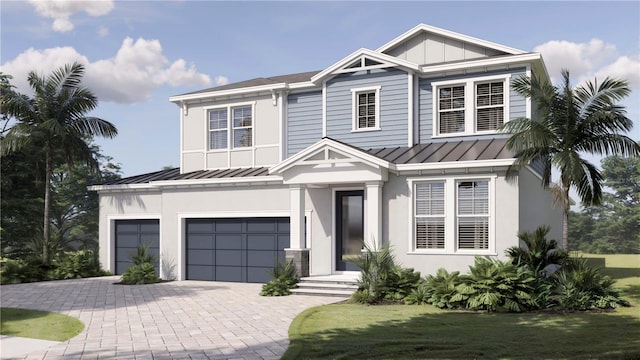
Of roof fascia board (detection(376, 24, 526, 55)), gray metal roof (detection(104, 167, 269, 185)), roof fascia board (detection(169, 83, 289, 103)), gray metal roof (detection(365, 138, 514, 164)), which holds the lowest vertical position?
gray metal roof (detection(104, 167, 269, 185))

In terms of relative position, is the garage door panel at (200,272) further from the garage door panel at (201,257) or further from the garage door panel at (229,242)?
the garage door panel at (229,242)

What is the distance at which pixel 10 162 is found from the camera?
28.5 metres

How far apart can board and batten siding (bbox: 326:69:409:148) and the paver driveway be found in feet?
19.6

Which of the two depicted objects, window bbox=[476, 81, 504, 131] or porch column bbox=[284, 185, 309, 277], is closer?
porch column bbox=[284, 185, 309, 277]

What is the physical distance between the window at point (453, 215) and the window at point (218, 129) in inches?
348

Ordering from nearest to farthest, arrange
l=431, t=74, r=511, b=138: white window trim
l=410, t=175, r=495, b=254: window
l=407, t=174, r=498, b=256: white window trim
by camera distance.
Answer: l=407, t=174, r=498, b=256: white window trim, l=410, t=175, r=495, b=254: window, l=431, t=74, r=511, b=138: white window trim

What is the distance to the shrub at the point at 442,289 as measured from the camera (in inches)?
552

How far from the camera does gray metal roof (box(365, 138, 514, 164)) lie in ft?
54.0

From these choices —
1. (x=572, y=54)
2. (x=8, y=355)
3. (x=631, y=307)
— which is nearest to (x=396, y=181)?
(x=631, y=307)

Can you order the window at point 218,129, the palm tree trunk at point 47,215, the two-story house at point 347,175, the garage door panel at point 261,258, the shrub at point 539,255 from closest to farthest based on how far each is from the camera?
the shrub at point 539,255, the two-story house at point 347,175, the garage door panel at point 261,258, the window at point 218,129, the palm tree trunk at point 47,215

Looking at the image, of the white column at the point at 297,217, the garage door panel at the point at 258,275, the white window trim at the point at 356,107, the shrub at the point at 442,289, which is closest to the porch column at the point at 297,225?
the white column at the point at 297,217

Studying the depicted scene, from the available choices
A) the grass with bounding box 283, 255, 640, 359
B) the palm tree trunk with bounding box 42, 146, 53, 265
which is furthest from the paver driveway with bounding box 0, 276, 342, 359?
the palm tree trunk with bounding box 42, 146, 53, 265

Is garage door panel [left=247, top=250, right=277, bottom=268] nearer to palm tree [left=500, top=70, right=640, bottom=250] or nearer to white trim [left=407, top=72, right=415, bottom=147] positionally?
white trim [left=407, top=72, right=415, bottom=147]

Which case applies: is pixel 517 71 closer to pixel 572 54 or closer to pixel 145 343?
pixel 145 343
